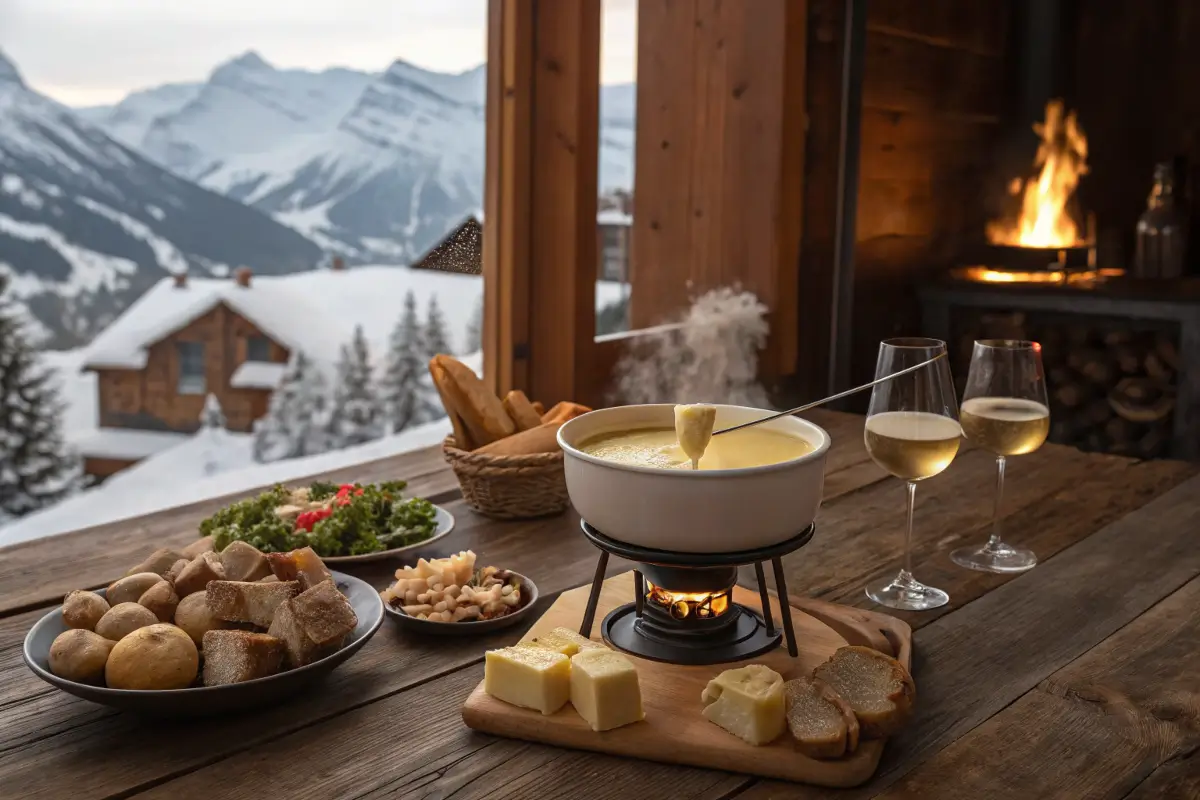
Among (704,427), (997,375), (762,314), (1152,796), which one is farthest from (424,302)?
(1152,796)

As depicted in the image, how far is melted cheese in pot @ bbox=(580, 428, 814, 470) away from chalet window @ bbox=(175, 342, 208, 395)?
2.15 metres

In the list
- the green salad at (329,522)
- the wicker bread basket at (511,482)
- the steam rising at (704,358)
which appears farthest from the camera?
the steam rising at (704,358)

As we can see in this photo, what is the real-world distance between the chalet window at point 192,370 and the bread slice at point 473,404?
1537mm

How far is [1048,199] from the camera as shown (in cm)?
386

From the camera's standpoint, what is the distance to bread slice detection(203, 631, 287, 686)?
0.96m

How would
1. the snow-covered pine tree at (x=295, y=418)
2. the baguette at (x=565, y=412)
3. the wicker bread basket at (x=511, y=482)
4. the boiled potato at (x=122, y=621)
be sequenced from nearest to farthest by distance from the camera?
the boiled potato at (x=122, y=621), the wicker bread basket at (x=511, y=482), the baguette at (x=565, y=412), the snow-covered pine tree at (x=295, y=418)

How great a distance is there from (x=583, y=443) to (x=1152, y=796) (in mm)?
585

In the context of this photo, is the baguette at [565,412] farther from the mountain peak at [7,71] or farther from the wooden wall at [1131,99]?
the wooden wall at [1131,99]

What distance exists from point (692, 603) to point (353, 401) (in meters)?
2.23

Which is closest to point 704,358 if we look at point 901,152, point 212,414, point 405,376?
point 405,376

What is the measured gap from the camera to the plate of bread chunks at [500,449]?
1598 millimetres

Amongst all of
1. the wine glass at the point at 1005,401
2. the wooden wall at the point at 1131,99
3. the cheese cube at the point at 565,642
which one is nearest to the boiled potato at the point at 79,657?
the cheese cube at the point at 565,642

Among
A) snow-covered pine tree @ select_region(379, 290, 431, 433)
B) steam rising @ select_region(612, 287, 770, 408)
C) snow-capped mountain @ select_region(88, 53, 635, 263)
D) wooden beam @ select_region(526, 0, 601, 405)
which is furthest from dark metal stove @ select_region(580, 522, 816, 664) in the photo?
snow-covered pine tree @ select_region(379, 290, 431, 433)

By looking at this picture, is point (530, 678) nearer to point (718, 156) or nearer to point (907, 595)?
point (907, 595)
